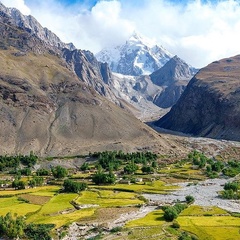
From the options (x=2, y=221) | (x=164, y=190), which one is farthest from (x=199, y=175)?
(x=2, y=221)

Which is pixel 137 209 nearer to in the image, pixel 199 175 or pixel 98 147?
pixel 199 175

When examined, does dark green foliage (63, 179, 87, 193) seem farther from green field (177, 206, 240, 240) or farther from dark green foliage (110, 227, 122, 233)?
dark green foliage (110, 227, 122, 233)

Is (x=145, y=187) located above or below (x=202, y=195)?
above

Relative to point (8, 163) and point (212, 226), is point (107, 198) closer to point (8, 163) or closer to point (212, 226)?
point (212, 226)

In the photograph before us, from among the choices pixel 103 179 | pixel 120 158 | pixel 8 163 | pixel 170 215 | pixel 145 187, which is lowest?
pixel 145 187

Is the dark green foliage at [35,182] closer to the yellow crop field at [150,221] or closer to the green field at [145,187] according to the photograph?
the green field at [145,187]

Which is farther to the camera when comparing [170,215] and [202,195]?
[202,195]

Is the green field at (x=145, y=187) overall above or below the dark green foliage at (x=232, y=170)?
below

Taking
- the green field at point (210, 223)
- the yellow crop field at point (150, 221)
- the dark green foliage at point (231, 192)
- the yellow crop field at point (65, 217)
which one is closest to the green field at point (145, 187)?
the dark green foliage at point (231, 192)

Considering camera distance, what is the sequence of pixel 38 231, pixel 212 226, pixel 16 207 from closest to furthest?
pixel 38 231, pixel 212 226, pixel 16 207

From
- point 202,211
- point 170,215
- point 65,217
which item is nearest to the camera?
point 170,215

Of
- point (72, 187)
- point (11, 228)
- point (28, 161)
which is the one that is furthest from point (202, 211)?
point (28, 161)
